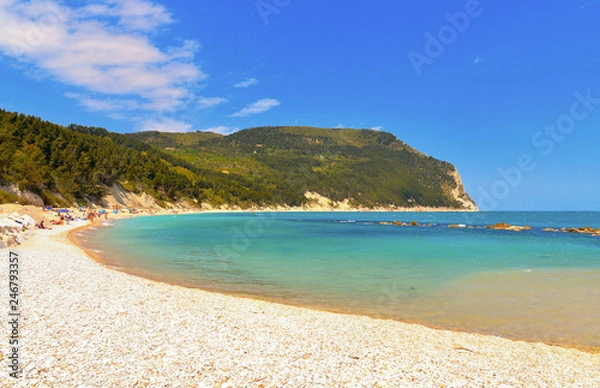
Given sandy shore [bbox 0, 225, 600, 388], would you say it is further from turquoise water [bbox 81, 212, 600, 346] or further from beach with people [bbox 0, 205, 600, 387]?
turquoise water [bbox 81, 212, 600, 346]

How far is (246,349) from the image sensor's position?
24.6ft

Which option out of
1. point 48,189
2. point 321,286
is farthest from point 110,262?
point 48,189

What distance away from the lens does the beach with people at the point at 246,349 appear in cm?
612

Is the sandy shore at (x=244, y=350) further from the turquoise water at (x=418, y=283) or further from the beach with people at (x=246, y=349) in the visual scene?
the turquoise water at (x=418, y=283)

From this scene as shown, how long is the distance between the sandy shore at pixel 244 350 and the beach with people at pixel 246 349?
0.08 ft

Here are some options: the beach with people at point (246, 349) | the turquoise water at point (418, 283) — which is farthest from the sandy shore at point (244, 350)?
the turquoise water at point (418, 283)

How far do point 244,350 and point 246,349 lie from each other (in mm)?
78

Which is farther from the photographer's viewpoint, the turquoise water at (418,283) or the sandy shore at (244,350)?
the turquoise water at (418,283)

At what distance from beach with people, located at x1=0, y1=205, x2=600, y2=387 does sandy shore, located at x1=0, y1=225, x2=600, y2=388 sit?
0.08 feet

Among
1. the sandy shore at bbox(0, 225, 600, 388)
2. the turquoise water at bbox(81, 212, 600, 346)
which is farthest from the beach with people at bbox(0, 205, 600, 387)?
the turquoise water at bbox(81, 212, 600, 346)

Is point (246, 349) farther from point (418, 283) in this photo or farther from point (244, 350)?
point (418, 283)

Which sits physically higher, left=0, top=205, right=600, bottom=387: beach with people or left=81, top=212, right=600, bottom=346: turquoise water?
Result: left=0, top=205, right=600, bottom=387: beach with people

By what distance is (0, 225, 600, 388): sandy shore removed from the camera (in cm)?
609

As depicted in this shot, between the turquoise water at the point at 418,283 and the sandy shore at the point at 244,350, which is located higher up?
the sandy shore at the point at 244,350
